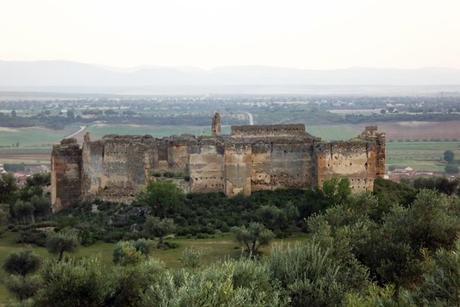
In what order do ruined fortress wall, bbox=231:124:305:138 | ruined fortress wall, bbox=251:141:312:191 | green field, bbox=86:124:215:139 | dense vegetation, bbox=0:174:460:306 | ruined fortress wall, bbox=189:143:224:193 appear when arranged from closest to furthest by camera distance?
1. dense vegetation, bbox=0:174:460:306
2. ruined fortress wall, bbox=251:141:312:191
3. ruined fortress wall, bbox=189:143:224:193
4. ruined fortress wall, bbox=231:124:305:138
5. green field, bbox=86:124:215:139

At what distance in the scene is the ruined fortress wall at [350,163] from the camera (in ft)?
152

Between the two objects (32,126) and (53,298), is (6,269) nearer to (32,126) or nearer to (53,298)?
(53,298)

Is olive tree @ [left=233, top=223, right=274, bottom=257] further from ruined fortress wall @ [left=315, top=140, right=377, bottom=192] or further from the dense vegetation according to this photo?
ruined fortress wall @ [left=315, top=140, right=377, bottom=192]

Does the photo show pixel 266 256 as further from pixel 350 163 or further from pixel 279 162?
pixel 279 162

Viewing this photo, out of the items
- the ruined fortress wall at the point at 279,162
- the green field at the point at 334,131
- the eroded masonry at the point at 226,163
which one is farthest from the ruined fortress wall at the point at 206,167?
the green field at the point at 334,131

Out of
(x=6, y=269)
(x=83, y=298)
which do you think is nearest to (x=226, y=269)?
(x=83, y=298)

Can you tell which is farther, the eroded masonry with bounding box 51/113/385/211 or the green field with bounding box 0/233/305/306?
the eroded masonry with bounding box 51/113/385/211

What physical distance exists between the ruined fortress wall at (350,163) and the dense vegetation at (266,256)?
1.31m

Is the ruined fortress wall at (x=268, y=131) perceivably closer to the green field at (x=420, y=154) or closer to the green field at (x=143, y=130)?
the green field at (x=420, y=154)

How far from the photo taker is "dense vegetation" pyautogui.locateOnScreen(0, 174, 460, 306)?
2127 centimetres

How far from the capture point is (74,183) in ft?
167

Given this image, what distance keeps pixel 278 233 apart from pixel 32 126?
11362 cm

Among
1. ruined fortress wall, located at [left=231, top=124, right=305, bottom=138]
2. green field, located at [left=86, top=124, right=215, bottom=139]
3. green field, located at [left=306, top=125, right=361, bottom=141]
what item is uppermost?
ruined fortress wall, located at [left=231, top=124, right=305, bottom=138]

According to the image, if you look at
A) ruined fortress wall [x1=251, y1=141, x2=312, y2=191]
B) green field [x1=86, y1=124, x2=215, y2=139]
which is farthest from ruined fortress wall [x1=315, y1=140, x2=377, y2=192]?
A: green field [x1=86, y1=124, x2=215, y2=139]
